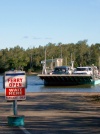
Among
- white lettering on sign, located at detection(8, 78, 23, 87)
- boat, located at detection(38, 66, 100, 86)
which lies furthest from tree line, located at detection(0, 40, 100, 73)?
white lettering on sign, located at detection(8, 78, 23, 87)

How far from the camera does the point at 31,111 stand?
1831cm

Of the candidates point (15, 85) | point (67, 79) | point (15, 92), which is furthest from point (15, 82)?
point (67, 79)

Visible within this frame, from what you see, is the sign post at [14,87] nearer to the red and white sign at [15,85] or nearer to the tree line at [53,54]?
the red and white sign at [15,85]

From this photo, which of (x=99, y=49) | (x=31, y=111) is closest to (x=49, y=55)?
(x=99, y=49)

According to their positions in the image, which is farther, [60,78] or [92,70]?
[92,70]

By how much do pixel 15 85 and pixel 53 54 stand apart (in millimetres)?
137218

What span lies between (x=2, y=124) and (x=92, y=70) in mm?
55213

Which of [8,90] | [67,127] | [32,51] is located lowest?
[67,127]

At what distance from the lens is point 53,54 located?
15088 centimetres

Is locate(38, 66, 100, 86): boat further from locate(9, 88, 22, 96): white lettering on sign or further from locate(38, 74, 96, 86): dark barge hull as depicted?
locate(9, 88, 22, 96): white lettering on sign

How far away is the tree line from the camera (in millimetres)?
139125

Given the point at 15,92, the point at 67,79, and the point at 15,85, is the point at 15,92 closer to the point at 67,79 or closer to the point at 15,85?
the point at 15,85

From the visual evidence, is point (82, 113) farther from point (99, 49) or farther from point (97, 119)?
point (99, 49)

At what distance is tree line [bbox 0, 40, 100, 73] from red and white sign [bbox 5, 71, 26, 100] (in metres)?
114
